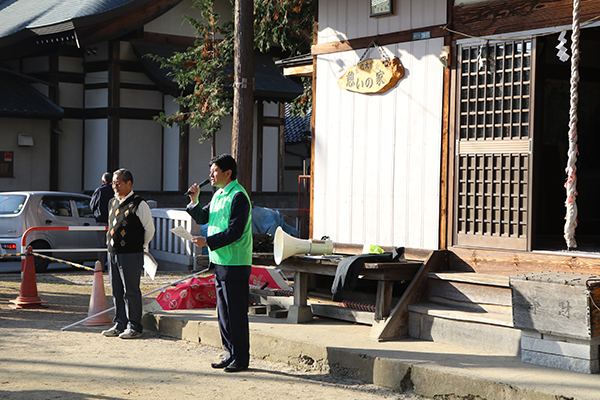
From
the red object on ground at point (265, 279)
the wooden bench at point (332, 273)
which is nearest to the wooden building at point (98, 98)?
the red object on ground at point (265, 279)

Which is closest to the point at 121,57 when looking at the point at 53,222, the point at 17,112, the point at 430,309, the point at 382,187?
the point at 17,112

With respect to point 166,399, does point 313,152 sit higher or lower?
higher

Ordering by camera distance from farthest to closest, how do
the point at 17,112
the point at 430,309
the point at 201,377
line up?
the point at 17,112, the point at 430,309, the point at 201,377

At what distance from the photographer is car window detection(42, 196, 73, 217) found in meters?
14.6

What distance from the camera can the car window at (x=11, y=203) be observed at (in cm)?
1416

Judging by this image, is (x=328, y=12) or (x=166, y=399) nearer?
(x=166, y=399)

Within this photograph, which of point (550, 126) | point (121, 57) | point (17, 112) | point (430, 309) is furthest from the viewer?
point (121, 57)

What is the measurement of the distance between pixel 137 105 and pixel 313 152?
37.7 feet

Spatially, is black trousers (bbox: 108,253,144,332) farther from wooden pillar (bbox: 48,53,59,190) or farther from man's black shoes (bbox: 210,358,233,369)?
wooden pillar (bbox: 48,53,59,190)

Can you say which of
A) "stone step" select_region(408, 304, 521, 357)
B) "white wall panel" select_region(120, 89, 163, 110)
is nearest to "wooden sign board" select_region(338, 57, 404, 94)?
"stone step" select_region(408, 304, 521, 357)

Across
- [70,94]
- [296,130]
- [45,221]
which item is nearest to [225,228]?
[45,221]

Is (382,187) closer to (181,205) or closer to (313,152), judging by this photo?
(313,152)

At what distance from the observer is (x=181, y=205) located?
1984cm

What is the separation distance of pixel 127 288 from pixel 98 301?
1.04m
